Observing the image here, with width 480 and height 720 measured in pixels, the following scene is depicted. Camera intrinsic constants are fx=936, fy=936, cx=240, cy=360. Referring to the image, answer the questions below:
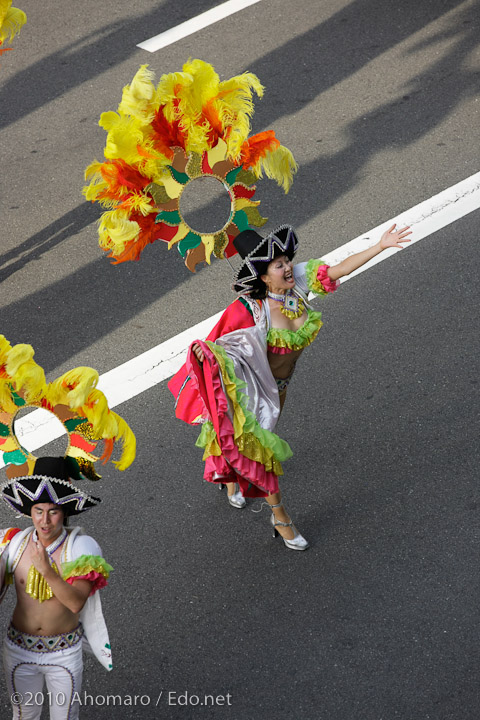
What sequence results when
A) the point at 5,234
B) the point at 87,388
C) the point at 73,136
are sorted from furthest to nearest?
the point at 73,136
the point at 5,234
the point at 87,388

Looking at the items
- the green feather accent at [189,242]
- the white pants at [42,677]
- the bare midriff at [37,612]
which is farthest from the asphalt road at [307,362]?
the green feather accent at [189,242]

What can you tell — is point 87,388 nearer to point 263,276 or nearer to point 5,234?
point 263,276

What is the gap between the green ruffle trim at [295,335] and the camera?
17.8 ft

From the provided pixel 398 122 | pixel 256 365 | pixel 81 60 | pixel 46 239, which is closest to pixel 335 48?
pixel 398 122

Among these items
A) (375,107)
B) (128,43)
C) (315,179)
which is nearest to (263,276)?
(315,179)

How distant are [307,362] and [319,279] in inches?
57.4

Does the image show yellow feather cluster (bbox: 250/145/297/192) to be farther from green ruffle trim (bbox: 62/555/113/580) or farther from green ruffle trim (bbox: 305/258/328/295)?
green ruffle trim (bbox: 62/555/113/580)

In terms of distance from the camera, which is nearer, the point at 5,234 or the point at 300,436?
the point at 300,436

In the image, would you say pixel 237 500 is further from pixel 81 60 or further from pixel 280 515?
pixel 81 60

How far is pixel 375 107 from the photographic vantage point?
9.16m

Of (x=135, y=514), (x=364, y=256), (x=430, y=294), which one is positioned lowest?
(x=430, y=294)

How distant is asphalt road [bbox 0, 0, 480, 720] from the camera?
5055mm

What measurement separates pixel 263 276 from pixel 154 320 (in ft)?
6.73

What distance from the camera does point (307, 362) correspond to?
6902 mm
